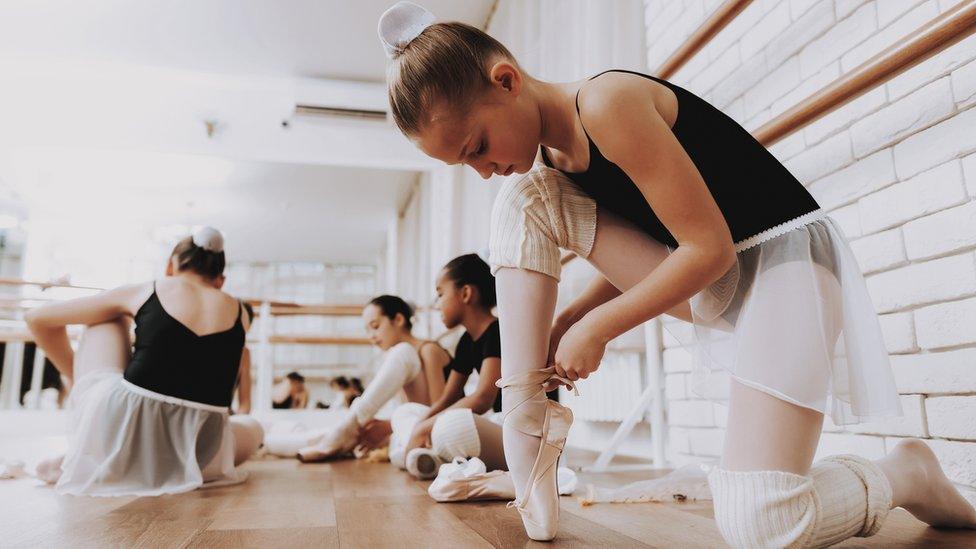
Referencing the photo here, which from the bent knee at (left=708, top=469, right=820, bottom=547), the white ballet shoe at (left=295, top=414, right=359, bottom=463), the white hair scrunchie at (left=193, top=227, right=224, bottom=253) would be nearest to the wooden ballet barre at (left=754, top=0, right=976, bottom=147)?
the bent knee at (left=708, top=469, right=820, bottom=547)

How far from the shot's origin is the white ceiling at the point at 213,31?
3328 millimetres

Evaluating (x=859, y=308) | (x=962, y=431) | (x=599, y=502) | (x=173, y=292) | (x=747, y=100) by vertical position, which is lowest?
(x=599, y=502)

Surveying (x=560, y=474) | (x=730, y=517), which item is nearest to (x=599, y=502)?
(x=560, y=474)

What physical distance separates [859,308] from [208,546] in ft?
2.46

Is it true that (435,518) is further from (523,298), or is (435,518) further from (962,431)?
(962,431)

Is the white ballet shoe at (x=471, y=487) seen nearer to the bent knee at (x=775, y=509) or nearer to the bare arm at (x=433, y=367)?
the bent knee at (x=775, y=509)

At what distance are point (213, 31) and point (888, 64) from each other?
3486 millimetres

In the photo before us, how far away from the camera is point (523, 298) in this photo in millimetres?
758

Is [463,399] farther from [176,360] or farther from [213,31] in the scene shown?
[213,31]

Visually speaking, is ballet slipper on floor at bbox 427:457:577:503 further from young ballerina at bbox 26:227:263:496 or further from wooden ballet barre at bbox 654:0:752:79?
wooden ballet barre at bbox 654:0:752:79

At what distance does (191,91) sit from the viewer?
153 inches

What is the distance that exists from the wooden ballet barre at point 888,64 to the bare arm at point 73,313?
4.56 feet

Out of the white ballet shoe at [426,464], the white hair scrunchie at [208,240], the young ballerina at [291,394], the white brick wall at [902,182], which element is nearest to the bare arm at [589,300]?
the white brick wall at [902,182]

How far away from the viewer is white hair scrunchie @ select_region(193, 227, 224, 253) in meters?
1.60
